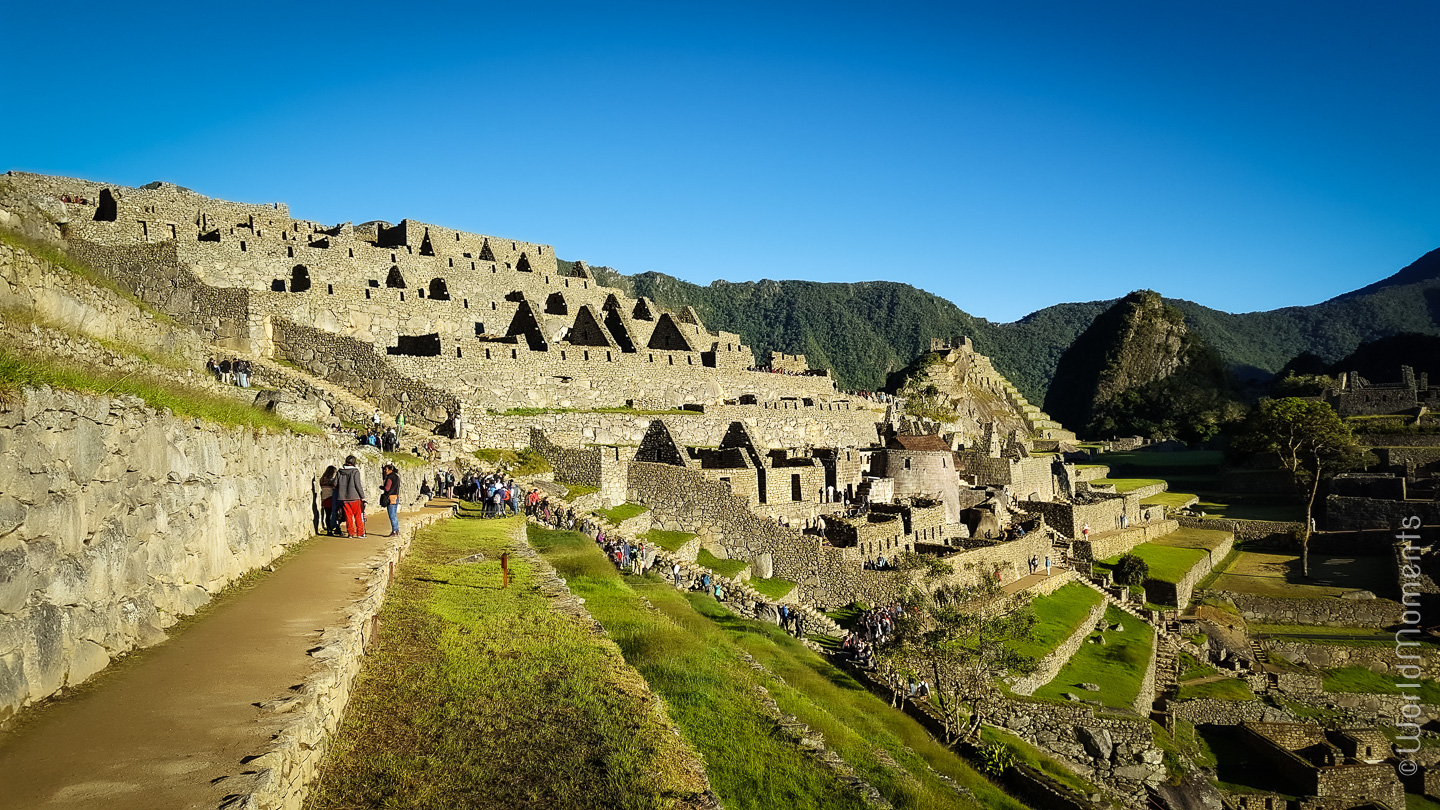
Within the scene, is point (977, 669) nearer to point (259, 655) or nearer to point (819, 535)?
point (819, 535)

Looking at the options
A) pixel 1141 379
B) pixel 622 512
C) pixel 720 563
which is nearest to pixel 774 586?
pixel 720 563

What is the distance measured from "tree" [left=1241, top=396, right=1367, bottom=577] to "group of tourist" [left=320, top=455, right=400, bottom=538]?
46.9 metres

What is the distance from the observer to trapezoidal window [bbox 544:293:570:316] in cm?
3872

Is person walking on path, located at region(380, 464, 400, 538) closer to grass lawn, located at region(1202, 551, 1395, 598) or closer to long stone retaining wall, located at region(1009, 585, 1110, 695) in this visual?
long stone retaining wall, located at region(1009, 585, 1110, 695)

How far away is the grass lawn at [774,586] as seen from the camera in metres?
23.8

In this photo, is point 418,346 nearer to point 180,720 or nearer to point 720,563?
point 720,563

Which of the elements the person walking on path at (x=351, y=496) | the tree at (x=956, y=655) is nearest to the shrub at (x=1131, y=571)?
the tree at (x=956, y=655)

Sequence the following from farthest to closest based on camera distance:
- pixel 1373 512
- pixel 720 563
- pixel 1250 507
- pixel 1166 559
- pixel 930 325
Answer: pixel 930 325 → pixel 1250 507 → pixel 1373 512 → pixel 1166 559 → pixel 720 563

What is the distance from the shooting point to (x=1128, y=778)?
67.8ft

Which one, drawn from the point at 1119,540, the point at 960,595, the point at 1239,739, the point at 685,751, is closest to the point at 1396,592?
the point at 1119,540

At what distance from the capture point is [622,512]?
24.6 m

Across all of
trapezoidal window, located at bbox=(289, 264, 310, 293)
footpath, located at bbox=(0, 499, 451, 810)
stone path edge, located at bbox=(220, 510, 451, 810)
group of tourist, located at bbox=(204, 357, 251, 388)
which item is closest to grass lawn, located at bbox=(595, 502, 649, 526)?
group of tourist, located at bbox=(204, 357, 251, 388)

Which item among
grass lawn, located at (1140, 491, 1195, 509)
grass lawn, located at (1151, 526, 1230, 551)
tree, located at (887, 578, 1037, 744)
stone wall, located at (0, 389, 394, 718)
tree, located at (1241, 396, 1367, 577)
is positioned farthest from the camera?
grass lawn, located at (1140, 491, 1195, 509)

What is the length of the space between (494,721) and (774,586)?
706 inches
